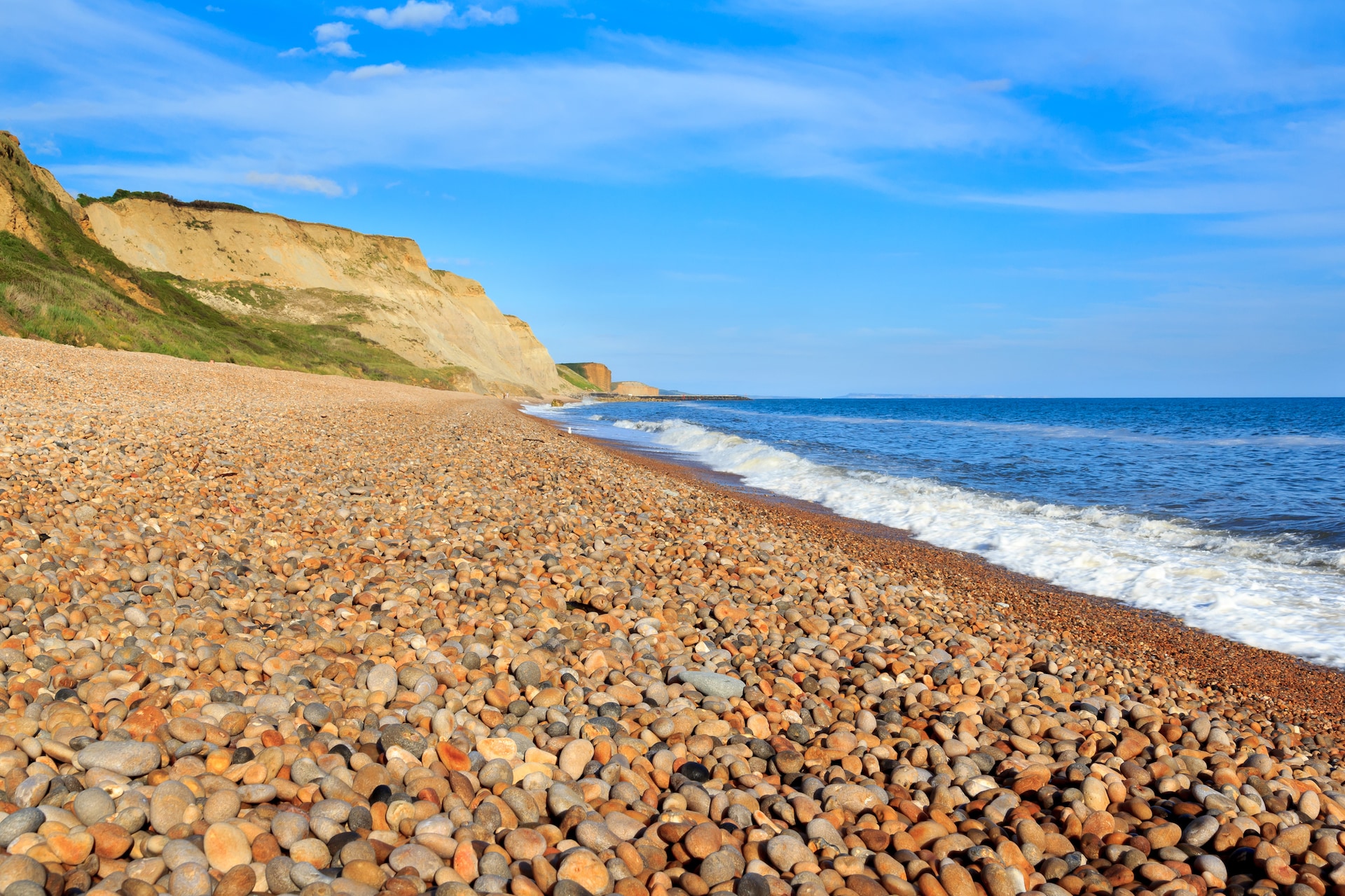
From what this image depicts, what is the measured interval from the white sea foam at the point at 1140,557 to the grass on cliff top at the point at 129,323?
27.4 meters

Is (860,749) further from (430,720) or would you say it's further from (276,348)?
(276,348)

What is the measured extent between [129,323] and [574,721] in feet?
124

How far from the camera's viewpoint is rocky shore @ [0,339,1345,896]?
8.98ft

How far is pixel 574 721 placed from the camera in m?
3.83

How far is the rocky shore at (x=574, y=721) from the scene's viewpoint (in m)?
2.74

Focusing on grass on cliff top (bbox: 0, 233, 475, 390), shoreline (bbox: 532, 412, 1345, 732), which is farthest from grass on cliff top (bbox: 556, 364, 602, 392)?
shoreline (bbox: 532, 412, 1345, 732)

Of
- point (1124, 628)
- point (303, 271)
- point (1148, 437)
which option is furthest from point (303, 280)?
point (1124, 628)

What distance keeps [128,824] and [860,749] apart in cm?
319

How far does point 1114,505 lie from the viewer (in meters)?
16.0

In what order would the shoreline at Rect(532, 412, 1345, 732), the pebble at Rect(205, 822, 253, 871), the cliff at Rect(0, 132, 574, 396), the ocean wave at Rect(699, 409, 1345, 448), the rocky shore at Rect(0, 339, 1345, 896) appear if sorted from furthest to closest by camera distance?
the cliff at Rect(0, 132, 574, 396) < the ocean wave at Rect(699, 409, 1345, 448) < the shoreline at Rect(532, 412, 1345, 732) < the rocky shore at Rect(0, 339, 1345, 896) < the pebble at Rect(205, 822, 253, 871)

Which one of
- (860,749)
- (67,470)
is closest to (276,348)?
(67,470)

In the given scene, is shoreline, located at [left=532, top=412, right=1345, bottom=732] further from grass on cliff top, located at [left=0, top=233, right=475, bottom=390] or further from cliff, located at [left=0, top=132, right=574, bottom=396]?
cliff, located at [left=0, top=132, right=574, bottom=396]

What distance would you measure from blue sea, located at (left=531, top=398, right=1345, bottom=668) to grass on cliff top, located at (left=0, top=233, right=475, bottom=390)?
19665 mm

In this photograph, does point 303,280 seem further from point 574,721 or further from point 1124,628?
point 574,721
